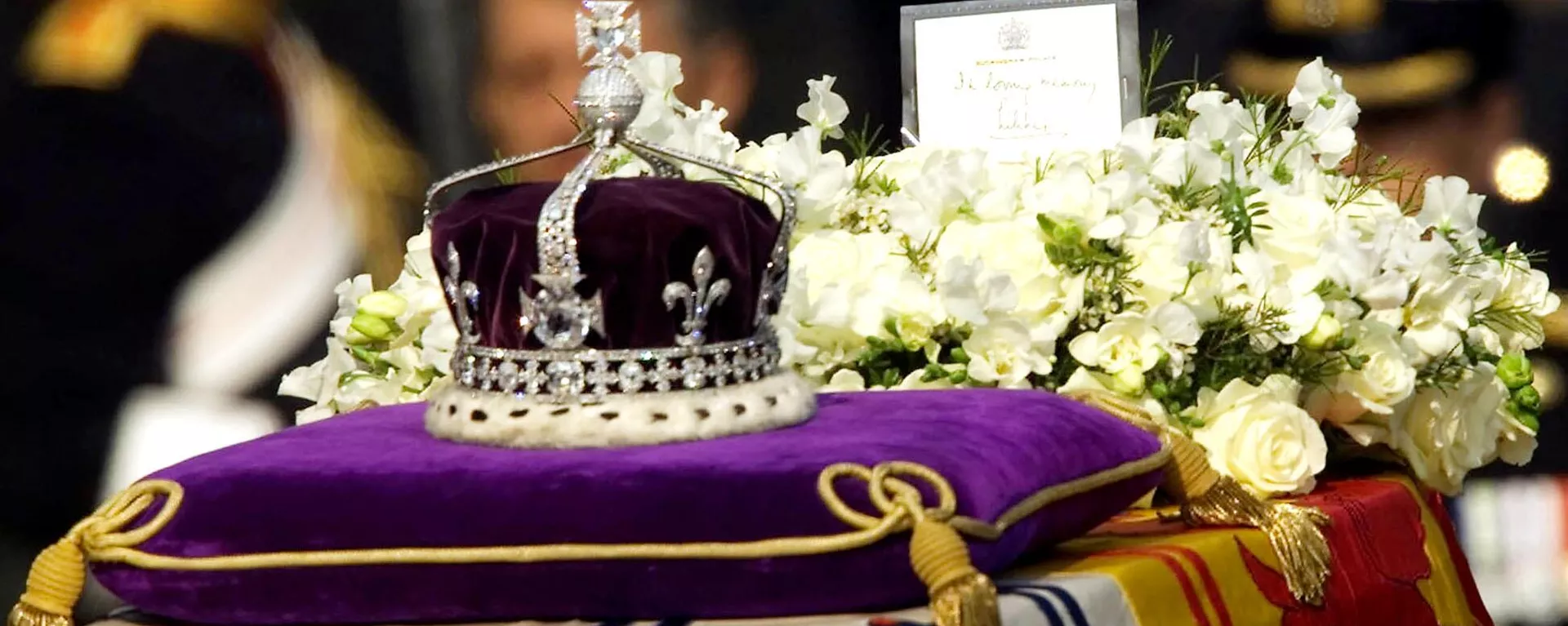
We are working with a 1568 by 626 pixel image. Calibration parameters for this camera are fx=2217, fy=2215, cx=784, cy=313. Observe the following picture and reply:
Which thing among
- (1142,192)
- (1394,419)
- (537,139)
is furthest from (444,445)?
(537,139)

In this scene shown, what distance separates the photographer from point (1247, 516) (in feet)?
4.24

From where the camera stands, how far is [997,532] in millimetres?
971

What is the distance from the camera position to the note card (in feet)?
5.45

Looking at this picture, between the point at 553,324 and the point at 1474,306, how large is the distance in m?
0.79

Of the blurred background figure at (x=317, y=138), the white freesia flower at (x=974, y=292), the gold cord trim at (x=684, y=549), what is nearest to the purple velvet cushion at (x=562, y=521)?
the gold cord trim at (x=684, y=549)

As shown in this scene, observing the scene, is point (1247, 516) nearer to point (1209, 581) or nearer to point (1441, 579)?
point (1209, 581)

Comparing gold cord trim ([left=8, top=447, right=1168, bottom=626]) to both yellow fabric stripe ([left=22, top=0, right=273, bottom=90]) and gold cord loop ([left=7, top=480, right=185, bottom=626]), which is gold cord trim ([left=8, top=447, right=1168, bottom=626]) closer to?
gold cord loop ([left=7, top=480, right=185, bottom=626])

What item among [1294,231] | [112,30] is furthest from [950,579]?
[112,30]

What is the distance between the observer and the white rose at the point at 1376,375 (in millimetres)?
1476

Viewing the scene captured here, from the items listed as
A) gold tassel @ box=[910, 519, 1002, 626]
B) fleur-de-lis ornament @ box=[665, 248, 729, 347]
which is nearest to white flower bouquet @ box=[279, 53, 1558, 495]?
fleur-de-lis ornament @ box=[665, 248, 729, 347]

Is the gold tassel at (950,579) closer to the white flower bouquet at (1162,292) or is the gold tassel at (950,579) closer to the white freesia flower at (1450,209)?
the white flower bouquet at (1162,292)

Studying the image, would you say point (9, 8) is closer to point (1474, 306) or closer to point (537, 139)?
point (537, 139)

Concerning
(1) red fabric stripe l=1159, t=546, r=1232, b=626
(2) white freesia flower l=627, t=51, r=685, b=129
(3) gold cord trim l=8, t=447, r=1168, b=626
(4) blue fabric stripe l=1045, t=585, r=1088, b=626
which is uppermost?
(2) white freesia flower l=627, t=51, r=685, b=129

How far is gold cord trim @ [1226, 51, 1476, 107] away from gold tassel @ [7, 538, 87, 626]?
6.02 ft
